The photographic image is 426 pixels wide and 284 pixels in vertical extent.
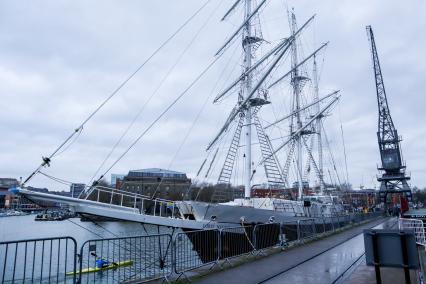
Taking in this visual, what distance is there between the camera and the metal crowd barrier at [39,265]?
7277 mm

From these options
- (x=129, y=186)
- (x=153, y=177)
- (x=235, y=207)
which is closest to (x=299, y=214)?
(x=235, y=207)

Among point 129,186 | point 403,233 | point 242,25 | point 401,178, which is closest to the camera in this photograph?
point 403,233

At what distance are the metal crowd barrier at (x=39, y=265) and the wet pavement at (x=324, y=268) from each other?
16.6 feet

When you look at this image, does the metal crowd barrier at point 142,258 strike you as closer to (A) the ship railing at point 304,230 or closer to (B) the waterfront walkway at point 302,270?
(B) the waterfront walkway at point 302,270

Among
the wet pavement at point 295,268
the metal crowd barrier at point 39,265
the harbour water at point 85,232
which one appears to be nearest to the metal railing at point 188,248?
the metal crowd barrier at point 39,265

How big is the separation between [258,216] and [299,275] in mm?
10556

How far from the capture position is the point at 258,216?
20.4 meters

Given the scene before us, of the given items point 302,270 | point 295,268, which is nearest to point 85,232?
point 295,268

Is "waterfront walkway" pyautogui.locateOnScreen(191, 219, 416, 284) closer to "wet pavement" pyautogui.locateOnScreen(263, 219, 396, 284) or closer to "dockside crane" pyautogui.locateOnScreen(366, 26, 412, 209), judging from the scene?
"wet pavement" pyautogui.locateOnScreen(263, 219, 396, 284)

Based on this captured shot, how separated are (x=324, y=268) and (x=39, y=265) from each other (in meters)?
20.3

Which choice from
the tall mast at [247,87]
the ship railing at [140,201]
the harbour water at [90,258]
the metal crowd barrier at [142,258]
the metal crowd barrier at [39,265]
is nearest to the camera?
the metal crowd barrier at [39,265]

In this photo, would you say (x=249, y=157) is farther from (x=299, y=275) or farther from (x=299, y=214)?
(x=299, y=275)

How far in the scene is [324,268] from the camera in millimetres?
10914

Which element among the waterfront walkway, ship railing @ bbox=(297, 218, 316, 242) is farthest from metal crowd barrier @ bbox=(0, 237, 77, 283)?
ship railing @ bbox=(297, 218, 316, 242)
